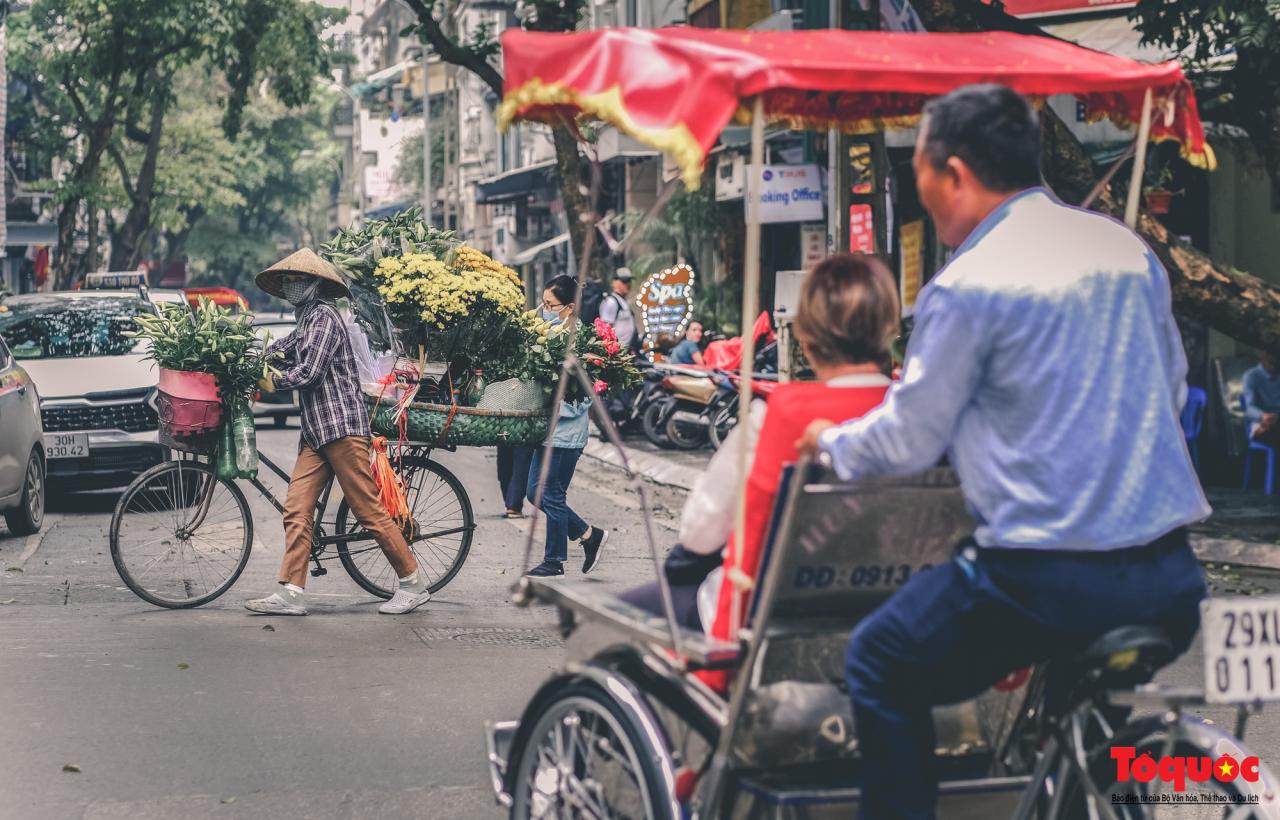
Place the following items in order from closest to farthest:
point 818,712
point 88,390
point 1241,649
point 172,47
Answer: point 1241,649 → point 818,712 → point 88,390 → point 172,47

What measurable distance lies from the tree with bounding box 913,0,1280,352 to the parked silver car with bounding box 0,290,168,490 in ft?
22.8

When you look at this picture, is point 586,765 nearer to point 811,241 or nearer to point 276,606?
point 276,606

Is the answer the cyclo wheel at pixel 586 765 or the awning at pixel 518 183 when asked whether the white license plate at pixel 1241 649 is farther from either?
the awning at pixel 518 183

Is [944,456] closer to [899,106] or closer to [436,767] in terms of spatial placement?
[899,106]

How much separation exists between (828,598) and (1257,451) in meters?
11.3

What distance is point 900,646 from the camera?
3.34 metres

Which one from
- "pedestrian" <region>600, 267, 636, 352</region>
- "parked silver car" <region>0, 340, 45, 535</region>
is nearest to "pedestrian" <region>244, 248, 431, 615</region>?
"parked silver car" <region>0, 340, 45, 535</region>

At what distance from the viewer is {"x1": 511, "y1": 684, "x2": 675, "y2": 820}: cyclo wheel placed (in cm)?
361

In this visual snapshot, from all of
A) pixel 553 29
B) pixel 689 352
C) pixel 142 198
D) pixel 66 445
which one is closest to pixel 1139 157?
pixel 66 445

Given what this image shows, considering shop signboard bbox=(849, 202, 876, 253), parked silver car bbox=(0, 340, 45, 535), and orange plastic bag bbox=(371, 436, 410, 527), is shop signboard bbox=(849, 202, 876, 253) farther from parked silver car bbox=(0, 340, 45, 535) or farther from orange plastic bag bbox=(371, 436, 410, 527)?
parked silver car bbox=(0, 340, 45, 535)

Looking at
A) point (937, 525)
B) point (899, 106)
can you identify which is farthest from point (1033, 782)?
point (899, 106)

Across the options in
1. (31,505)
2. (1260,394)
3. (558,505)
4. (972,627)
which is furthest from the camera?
(1260,394)

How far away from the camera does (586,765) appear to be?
3900 mm

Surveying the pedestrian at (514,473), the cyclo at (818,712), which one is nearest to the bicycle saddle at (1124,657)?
the cyclo at (818,712)
